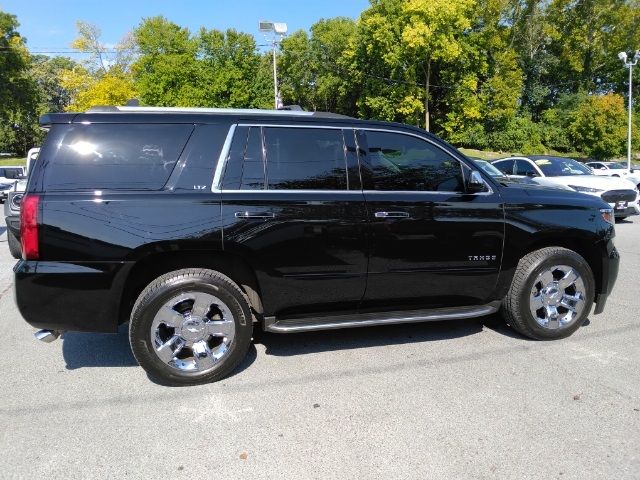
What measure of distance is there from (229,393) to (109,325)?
977 millimetres

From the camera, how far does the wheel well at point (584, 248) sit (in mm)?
4512

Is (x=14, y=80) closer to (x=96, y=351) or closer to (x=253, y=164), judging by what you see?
(x=96, y=351)

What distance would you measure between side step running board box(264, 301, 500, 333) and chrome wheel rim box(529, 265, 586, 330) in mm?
424

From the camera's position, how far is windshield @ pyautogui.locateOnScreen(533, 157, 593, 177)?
1227 centimetres

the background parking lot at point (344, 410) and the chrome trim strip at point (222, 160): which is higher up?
the chrome trim strip at point (222, 160)

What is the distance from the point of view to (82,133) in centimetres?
353

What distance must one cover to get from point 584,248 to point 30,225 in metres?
4.54

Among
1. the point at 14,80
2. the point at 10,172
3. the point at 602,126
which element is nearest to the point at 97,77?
the point at 14,80

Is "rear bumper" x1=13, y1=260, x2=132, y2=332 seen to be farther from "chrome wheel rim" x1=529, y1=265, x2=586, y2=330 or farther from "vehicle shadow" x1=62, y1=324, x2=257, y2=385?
"chrome wheel rim" x1=529, y1=265, x2=586, y2=330

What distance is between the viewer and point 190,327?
12.1 feet

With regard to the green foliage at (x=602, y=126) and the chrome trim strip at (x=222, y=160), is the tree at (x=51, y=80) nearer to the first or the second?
the green foliage at (x=602, y=126)

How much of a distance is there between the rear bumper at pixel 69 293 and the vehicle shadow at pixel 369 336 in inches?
56.3

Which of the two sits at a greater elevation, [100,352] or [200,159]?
[200,159]

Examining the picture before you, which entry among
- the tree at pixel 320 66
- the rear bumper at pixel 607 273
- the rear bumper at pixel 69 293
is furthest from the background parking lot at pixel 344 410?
the tree at pixel 320 66
